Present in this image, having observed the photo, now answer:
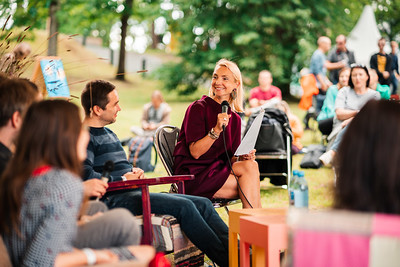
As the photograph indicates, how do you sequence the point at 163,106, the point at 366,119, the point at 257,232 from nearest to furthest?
the point at 366,119 → the point at 257,232 → the point at 163,106

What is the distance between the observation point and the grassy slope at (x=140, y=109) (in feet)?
13.4

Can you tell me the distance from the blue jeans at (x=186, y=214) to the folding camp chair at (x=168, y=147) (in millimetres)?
560

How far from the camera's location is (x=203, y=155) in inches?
142

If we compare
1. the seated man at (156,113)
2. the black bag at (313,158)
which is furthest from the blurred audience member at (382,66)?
the seated man at (156,113)

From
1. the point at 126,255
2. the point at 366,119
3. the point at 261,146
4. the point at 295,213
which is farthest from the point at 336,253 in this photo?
the point at 261,146

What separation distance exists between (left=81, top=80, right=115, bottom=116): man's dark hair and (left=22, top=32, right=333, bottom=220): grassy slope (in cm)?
5

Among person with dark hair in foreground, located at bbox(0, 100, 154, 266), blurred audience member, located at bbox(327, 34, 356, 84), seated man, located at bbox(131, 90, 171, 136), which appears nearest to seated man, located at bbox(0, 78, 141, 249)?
person with dark hair in foreground, located at bbox(0, 100, 154, 266)

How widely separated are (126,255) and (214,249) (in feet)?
3.82

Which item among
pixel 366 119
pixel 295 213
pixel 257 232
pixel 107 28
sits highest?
pixel 107 28

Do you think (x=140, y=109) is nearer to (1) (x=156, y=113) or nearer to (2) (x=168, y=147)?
(1) (x=156, y=113)

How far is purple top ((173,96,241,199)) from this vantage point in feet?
11.6

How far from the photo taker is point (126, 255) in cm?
187

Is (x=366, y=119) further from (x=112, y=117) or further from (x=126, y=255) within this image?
(x=112, y=117)

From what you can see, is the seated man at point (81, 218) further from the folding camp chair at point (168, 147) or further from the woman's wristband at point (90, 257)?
the folding camp chair at point (168, 147)
